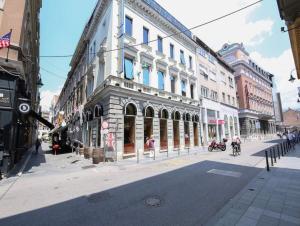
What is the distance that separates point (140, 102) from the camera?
58.2ft

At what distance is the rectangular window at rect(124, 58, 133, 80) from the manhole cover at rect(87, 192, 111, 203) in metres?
12.2

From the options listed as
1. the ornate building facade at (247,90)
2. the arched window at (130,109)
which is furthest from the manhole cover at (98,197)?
the ornate building facade at (247,90)

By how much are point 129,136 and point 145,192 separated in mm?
10275

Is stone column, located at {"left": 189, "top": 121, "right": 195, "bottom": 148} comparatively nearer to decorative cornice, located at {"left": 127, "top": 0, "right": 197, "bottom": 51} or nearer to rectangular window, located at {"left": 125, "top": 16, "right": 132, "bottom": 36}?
decorative cornice, located at {"left": 127, "top": 0, "right": 197, "bottom": 51}

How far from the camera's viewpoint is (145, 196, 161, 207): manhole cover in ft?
18.2

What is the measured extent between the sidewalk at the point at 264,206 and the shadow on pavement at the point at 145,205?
0.37 meters

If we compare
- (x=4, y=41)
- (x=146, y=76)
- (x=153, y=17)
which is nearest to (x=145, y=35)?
(x=153, y=17)

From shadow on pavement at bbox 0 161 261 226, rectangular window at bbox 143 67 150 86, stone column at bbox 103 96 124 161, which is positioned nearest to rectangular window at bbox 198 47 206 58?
rectangular window at bbox 143 67 150 86

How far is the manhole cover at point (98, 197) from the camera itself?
6.09 meters

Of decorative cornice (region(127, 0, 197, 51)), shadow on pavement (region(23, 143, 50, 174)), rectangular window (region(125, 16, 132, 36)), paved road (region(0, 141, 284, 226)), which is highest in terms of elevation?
decorative cornice (region(127, 0, 197, 51))

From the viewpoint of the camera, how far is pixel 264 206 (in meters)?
5.16

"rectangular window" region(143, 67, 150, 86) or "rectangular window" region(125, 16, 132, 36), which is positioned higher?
"rectangular window" region(125, 16, 132, 36)

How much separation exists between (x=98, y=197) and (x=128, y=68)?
13.2 metres

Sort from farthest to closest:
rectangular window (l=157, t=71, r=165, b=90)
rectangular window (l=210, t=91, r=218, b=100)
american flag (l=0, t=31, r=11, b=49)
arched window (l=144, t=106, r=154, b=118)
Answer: rectangular window (l=210, t=91, r=218, b=100)
rectangular window (l=157, t=71, r=165, b=90)
arched window (l=144, t=106, r=154, b=118)
american flag (l=0, t=31, r=11, b=49)
